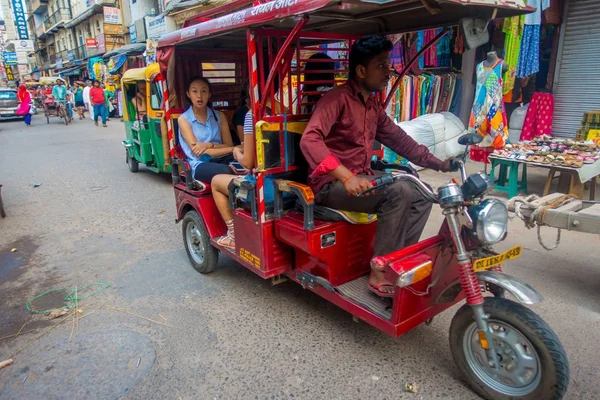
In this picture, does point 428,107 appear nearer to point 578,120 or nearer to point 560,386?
point 578,120

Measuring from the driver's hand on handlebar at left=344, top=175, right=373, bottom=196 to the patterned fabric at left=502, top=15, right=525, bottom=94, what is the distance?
6.24 metres

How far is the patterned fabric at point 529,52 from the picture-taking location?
24.0 feet

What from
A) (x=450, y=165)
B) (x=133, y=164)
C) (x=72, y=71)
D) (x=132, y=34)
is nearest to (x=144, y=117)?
(x=133, y=164)

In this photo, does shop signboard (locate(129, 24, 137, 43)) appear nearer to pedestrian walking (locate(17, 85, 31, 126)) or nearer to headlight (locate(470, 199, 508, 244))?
pedestrian walking (locate(17, 85, 31, 126))

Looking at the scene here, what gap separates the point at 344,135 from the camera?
3045 mm

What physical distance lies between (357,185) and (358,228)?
753 millimetres

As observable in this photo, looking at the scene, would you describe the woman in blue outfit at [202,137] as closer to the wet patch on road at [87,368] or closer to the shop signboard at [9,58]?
the wet patch on road at [87,368]

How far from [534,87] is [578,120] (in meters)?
1.09

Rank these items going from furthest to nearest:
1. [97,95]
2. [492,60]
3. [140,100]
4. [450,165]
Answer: [97,95] < [140,100] < [492,60] < [450,165]

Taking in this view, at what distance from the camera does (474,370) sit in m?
2.42

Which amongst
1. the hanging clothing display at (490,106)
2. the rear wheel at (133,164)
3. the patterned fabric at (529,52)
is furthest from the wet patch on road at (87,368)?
the patterned fabric at (529,52)

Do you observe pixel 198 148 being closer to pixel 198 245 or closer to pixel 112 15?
pixel 198 245

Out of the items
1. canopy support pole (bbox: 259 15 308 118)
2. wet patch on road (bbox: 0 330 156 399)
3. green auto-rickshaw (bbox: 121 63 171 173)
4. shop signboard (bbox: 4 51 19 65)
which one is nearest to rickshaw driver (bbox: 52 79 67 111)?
green auto-rickshaw (bbox: 121 63 171 173)

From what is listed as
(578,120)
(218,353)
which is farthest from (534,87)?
(218,353)
